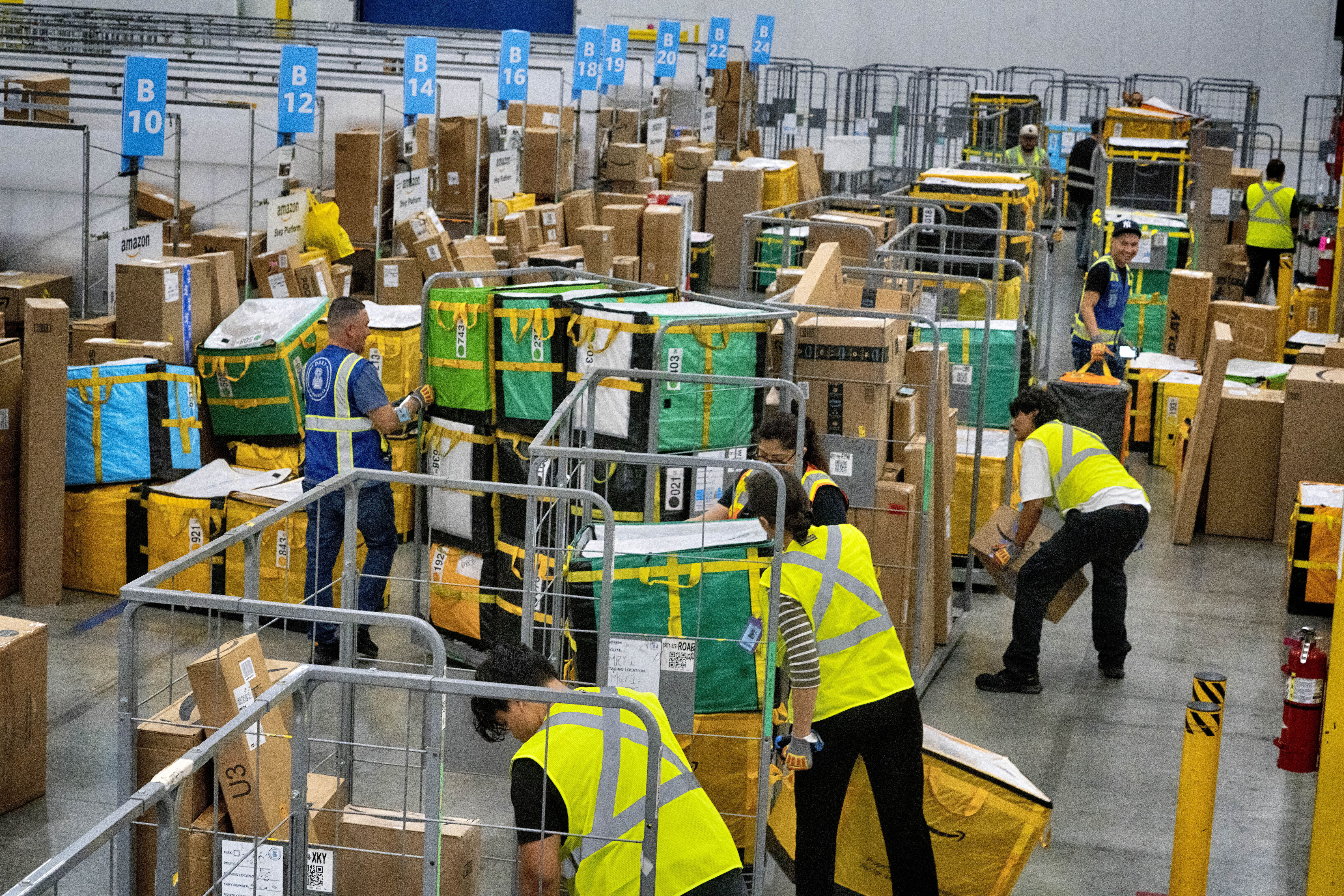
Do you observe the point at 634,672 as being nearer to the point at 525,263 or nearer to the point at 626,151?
the point at 525,263

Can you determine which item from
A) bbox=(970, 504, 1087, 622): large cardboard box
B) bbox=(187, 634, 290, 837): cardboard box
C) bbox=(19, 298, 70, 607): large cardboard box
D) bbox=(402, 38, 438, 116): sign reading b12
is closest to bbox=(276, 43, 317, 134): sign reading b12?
bbox=(402, 38, 438, 116): sign reading b12

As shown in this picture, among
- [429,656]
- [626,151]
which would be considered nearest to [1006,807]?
[429,656]

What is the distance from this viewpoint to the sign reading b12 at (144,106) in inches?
335

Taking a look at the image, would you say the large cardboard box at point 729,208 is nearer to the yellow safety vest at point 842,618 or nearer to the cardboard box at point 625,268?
the cardboard box at point 625,268

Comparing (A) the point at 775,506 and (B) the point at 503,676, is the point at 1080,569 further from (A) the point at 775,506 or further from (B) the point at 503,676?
(B) the point at 503,676

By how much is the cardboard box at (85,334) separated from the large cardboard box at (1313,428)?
23.9 ft

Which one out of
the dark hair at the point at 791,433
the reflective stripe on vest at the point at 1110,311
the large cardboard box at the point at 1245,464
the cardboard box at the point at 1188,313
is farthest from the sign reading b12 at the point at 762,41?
the dark hair at the point at 791,433

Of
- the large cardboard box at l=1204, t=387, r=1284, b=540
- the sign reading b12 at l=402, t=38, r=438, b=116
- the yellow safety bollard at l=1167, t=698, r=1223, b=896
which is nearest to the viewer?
the yellow safety bollard at l=1167, t=698, r=1223, b=896

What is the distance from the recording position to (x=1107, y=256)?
11.1 meters

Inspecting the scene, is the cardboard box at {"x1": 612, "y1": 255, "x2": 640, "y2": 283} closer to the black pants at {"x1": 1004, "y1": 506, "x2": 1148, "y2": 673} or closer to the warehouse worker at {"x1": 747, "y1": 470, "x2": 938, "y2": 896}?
the black pants at {"x1": 1004, "y1": 506, "x2": 1148, "y2": 673}

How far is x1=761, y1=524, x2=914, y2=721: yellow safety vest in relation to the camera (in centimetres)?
459

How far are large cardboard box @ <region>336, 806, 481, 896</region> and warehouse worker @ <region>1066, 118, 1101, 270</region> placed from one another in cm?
1638

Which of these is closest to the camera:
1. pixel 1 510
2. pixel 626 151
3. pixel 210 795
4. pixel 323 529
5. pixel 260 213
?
pixel 210 795

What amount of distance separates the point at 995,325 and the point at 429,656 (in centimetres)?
440
